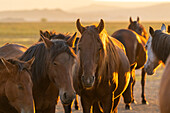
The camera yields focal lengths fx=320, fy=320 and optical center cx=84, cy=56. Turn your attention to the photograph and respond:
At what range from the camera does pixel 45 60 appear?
494cm

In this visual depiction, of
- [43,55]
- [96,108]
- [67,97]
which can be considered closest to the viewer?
[67,97]

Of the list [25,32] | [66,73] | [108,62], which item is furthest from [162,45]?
[25,32]

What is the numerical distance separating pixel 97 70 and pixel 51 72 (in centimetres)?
83

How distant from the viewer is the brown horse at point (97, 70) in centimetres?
495

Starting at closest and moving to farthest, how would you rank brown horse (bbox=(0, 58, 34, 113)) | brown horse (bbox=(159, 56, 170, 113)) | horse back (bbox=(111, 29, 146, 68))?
1. brown horse (bbox=(159, 56, 170, 113))
2. brown horse (bbox=(0, 58, 34, 113))
3. horse back (bbox=(111, 29, 146, 68))

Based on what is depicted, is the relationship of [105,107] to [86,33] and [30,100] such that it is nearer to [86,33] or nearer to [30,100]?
[86,33]

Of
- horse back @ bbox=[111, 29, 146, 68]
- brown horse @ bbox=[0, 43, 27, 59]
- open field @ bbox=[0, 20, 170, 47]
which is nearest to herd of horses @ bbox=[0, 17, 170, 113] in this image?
brown horse @ bbox=[0, 43, 27, 59]

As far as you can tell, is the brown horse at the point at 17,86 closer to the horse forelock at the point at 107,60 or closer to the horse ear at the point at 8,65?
the horse ear at the point at 8,65

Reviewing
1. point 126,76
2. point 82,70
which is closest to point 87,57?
point 82,70

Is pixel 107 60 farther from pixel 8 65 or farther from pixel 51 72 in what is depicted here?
pixel 8 65

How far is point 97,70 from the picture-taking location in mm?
5230

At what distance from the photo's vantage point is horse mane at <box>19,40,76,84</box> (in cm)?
475

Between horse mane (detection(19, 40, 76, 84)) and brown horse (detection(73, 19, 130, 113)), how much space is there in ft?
1.10

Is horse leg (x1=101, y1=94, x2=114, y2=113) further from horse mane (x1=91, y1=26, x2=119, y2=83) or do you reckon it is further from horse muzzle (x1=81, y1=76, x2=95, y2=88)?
horse muzzle (x1=81, y1=76, x2=95, y2=88)
